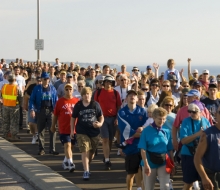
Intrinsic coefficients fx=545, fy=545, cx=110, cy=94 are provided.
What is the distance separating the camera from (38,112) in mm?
12367

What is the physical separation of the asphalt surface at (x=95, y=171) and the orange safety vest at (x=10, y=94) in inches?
53.3

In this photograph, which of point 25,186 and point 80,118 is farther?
point 80,118

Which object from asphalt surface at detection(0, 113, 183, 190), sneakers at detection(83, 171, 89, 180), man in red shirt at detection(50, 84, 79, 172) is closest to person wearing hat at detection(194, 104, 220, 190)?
asphalt surface at detection(0, 113, 183, 190)

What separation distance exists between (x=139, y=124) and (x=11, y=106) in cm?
661

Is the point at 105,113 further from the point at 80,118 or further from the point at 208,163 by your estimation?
the point at 208,163

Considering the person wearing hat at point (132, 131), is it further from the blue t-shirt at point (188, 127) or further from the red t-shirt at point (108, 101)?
the red t-shirt at point (108, 101)

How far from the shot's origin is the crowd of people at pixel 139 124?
7.40m

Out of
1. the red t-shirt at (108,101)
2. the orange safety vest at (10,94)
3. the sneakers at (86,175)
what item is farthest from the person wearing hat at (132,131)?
the orange safety vest at (10,94)

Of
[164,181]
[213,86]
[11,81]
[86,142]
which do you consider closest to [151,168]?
[164,181]

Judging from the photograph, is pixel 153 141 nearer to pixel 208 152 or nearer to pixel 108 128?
pixel 208 152

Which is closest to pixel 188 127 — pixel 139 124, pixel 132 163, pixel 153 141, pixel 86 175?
pixel 153 141

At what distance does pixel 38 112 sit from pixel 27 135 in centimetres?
317

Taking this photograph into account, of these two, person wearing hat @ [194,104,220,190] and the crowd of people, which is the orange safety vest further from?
person wearing hat @ [194,104,220,190]

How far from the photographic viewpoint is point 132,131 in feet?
27.9
